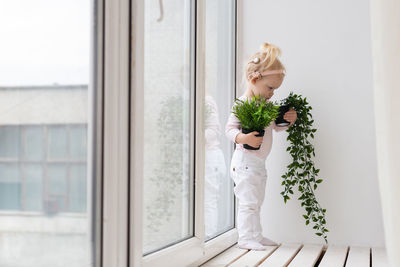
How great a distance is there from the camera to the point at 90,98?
Result: 1166mm

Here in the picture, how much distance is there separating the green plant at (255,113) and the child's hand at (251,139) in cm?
3

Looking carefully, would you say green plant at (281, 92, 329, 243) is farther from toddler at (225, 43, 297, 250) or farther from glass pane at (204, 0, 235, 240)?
glass pane at (204, 0, 235, 240)

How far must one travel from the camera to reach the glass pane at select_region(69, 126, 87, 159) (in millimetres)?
1084

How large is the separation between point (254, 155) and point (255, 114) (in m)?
0.22

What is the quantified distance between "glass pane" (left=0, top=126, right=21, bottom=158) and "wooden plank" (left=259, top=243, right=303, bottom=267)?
115cm

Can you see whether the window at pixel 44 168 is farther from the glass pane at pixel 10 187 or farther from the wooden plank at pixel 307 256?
the wooden plank at pixel 307 256

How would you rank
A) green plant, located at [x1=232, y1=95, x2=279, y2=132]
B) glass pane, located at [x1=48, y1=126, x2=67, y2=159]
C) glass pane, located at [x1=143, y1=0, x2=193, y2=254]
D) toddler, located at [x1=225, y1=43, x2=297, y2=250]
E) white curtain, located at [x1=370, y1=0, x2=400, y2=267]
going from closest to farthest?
white curtain, located at [x1=370, y1=0, x2=400, y2=267]
glass pane, located at [x1=48, y1=126, x2=67, y2=159]
glass pane, located at [x1=143, y1=0, x2=193, y2=254]
green plant, located at [x1=232, y1=95, x2=279, y2=132]
toddler, located at [x1=225, y1=43, x2=297, y2=250]

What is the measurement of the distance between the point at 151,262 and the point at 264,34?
55.6 inches

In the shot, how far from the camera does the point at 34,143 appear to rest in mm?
967

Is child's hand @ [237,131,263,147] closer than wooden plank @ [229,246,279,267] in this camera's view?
No

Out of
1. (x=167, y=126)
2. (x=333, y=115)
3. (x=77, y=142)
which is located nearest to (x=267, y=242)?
(x=333, y=115)

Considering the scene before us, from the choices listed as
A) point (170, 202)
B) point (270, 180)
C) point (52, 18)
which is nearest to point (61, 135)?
point (52, 18)

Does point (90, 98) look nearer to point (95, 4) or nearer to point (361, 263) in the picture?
point (95, 4)

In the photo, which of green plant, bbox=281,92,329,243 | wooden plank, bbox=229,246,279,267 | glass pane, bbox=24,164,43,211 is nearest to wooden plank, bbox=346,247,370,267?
green plant, bbox=281,92,329,243
